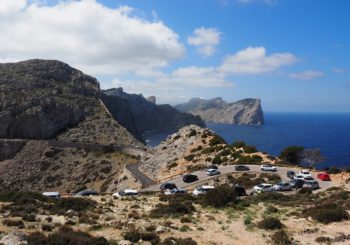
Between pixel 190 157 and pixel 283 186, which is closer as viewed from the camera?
pixel 283 186

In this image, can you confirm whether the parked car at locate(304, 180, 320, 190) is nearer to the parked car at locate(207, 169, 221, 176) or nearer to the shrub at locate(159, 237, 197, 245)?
the parked car at locate(207, 169, 221, 176)

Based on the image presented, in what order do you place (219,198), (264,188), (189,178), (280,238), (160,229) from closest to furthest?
(280,238)
(160,229)
(219,198)
(264,188)
(189,178)

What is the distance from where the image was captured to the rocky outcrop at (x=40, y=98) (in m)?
114

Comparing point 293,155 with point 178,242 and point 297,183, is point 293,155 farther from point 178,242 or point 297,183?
point 178,242

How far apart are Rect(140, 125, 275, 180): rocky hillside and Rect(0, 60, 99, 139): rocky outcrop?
164 ft

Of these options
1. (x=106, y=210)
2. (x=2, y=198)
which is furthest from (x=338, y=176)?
(x=2, y=198)

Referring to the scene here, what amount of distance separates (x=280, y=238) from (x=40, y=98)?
4502 inches

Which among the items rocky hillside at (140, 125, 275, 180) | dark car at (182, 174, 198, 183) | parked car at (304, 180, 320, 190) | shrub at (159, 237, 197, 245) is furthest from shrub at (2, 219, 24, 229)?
rocky hillside at (140, 125, 275, 180)

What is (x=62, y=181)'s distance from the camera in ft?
272

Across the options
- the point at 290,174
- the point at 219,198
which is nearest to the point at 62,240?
the point at 219,198

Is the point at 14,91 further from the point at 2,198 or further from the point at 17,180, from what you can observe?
the point at 2,198

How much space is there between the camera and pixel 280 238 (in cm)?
2112

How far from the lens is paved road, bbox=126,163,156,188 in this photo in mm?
59763

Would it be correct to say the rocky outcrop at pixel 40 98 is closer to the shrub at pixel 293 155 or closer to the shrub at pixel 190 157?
the shrub at pixel 190 157
